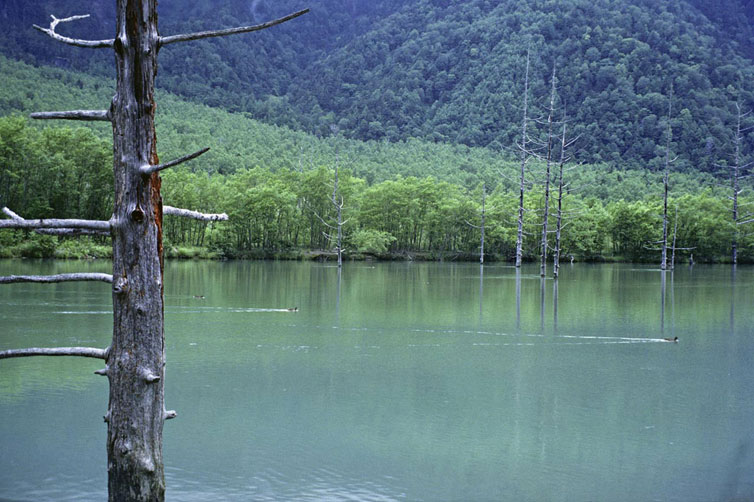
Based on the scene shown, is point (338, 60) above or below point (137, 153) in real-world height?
above

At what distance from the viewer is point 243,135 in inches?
3386

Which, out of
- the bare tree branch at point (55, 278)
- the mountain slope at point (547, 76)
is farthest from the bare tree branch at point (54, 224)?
the mountain slope at point (547, 76)

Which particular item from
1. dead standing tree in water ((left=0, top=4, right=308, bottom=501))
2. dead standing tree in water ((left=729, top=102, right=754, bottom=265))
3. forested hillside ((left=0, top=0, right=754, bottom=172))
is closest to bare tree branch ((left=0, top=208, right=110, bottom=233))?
dead standing tree in water ((left=0, top=4, right=308, bottom=501))

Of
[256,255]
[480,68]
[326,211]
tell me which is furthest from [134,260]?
[480,68]

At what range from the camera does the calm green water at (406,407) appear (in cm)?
594

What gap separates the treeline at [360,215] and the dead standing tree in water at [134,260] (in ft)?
142

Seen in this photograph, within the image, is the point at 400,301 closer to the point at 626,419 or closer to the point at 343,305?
the point at 343,305

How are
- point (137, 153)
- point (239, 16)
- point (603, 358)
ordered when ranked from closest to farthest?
point (137, 153) < point (603, 358) < point (239, 16)

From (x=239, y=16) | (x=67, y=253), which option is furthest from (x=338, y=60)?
(x=67, y=253)

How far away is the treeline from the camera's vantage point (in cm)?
4588

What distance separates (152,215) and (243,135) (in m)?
84.4

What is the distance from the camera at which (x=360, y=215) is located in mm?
54906

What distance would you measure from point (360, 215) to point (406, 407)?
47.1 meters

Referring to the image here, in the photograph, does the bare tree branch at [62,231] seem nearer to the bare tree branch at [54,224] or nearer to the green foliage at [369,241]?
the bare tree branch at [54,224]
